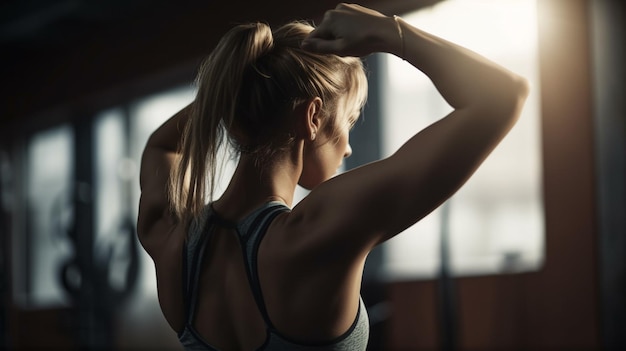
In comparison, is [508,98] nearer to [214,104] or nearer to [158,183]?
[214,104]

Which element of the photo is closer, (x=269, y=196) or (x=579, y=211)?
(x=269, y=196)

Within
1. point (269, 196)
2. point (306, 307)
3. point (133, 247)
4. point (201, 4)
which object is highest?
point (201, 4)

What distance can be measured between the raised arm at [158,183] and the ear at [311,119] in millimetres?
209

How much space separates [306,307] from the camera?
0.86m

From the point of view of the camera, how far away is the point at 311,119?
94cm

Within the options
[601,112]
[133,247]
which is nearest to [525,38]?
[601,112]

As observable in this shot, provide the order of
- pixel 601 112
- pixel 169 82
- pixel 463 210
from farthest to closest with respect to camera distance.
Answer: pixel 169 82
pixel 463 210
pixel 601 112

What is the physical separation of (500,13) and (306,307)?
3502 millimetres

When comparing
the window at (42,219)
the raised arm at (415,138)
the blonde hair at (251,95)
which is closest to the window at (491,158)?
the blonde hair at (251,95)

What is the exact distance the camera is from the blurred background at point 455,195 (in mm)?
3650

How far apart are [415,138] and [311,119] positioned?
18cm

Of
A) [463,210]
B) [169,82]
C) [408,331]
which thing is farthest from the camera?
[169,82]

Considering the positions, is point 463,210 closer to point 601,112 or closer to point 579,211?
point 579,211

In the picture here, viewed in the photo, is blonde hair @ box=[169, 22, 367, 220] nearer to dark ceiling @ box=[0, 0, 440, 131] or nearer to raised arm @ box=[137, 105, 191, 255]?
raised arm @ box=[137, 105, 191, 255]
